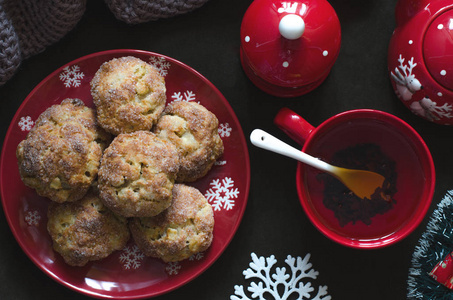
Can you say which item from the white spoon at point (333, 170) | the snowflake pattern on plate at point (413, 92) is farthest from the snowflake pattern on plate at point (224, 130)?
the snowflake pattern on plate at point (413, 92)

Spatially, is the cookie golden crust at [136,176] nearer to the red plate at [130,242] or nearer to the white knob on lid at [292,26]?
the red plate at [130,242]

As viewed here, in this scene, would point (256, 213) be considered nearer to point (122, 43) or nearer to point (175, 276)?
point (175, 276)

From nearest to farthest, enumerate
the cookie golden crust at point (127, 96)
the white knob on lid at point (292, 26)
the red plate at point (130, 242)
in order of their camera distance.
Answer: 1. the white knob on lid at point (292, 26)
2. the cookie golden crust at point (127, 96)
3. the red plate at point (130, 242)

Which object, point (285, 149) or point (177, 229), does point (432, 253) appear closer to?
point (285, 149)

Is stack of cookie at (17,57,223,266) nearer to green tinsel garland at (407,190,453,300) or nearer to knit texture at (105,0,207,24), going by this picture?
knit texture at (105,0,207,24)

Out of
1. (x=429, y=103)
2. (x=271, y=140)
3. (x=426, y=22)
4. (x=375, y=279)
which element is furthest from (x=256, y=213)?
(x=426, y=22)
